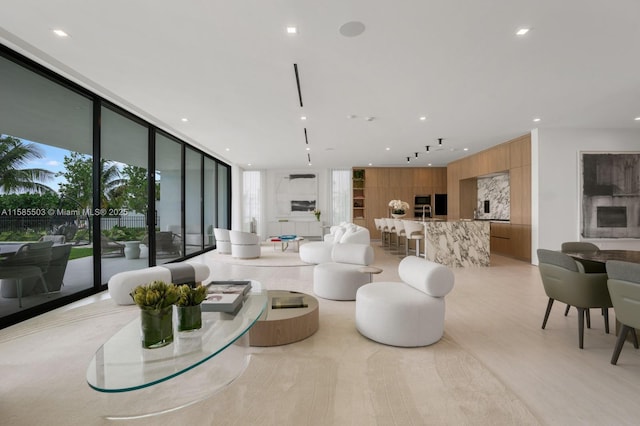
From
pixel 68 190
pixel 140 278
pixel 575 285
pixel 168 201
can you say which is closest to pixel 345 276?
pixel 575 285

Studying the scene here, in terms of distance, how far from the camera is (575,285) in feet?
8.84

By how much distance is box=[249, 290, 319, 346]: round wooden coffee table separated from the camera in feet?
8.80

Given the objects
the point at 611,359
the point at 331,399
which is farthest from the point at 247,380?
the point at 611,359

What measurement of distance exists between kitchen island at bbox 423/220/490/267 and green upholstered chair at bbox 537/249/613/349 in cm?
373

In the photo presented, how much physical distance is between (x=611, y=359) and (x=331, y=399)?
235 cm

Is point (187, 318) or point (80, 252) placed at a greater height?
point (80, 252)

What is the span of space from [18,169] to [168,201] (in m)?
3.46

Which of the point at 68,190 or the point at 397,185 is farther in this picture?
the point at 397,185

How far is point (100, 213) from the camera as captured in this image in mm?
4609

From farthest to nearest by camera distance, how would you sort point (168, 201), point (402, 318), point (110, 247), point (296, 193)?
point (296, 193)
point (168, 201)
point (110, 247)
point (402, 318)

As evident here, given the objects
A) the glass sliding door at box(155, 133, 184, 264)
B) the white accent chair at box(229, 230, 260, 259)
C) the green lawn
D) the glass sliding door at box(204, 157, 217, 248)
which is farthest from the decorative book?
the glass sliding door at box(204, 157, 217, 248)

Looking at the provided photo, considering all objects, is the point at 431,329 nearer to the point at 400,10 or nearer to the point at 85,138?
the point at 400,10

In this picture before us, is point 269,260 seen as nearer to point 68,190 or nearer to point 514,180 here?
point 68,190

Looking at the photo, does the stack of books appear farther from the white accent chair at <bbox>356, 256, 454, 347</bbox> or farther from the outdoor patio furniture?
the outdoor patio furniture
